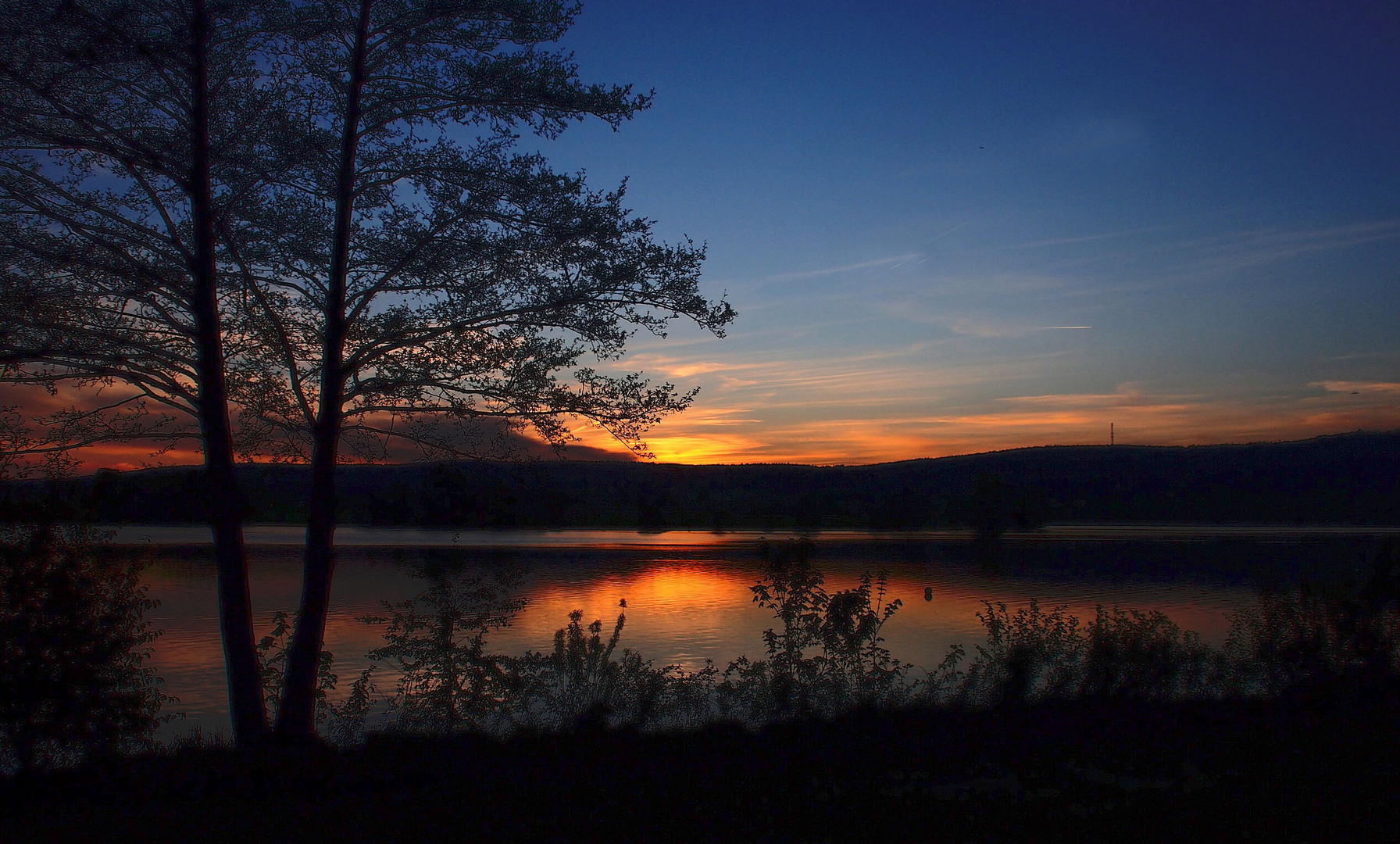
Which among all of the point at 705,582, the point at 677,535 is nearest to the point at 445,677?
the point at 705,582

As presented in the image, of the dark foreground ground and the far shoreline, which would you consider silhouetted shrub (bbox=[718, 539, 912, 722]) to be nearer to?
the dark foreground ground

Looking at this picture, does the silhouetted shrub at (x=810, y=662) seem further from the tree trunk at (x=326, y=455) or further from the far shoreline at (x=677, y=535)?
the far shoreline at (x=677, y=535)

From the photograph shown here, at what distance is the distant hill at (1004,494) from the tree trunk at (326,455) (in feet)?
155

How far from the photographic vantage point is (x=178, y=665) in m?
15.6

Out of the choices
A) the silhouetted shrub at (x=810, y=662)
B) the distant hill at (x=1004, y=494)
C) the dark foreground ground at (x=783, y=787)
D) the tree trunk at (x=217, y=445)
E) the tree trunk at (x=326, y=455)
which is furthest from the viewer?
the distant hill at (x=1004, y=494)

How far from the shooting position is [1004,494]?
58.3 m

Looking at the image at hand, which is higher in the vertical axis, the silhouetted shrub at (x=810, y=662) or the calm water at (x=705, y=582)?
the silhouetted shrub at (x=810, y=662)

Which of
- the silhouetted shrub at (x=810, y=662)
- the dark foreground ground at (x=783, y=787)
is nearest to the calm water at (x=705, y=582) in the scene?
the dark foreground ground at (x=783, y=787)

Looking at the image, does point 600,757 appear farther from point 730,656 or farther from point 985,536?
point 985,536

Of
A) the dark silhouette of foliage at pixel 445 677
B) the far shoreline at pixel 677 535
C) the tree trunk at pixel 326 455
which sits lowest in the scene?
the far shoreline at pixel 677 535

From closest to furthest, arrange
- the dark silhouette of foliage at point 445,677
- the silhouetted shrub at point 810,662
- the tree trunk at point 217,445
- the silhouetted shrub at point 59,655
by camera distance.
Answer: the tree trunk at point 217,445 → the silhouetted shrub at point 59,655 → the silhouetted shrub at point 810,662 → the dark silhouette of foliage at point 445,677

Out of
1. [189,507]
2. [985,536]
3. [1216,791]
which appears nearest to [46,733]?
[189,507]

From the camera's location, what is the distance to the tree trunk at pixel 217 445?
7281 millimetres

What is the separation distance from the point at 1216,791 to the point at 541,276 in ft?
23.2
